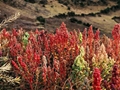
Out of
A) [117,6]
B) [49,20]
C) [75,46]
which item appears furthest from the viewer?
[117,6]

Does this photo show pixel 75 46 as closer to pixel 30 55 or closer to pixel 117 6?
pixel 30 55

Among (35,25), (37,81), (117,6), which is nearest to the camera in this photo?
(37,81)

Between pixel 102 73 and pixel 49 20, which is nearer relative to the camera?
pixel 102 73

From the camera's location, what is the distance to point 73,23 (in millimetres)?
44781

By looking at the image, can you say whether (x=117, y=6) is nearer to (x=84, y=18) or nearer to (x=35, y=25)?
(x=84, y=18)

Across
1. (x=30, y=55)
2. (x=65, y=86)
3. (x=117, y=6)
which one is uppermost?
(x=30, y=55)

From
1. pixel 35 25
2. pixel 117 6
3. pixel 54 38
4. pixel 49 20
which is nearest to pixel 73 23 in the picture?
pixel 49 20

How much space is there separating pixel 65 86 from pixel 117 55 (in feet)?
5.09

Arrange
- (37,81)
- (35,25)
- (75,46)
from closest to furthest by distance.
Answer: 1. (37,81)
2. (75,46)
3. (35,25)

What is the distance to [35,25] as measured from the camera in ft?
123

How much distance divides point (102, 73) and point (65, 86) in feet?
2.32

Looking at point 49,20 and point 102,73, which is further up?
point 102,73

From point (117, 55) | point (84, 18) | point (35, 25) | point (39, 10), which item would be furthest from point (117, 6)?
point (117, 55)

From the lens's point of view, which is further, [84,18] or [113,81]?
[84,18]
